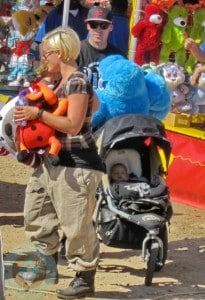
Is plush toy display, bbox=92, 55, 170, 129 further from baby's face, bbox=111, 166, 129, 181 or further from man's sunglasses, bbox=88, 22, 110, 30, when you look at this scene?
man's sunglasses, bbox=88, 22, 110, 30

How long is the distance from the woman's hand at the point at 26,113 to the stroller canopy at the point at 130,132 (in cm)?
96

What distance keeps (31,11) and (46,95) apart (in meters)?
6.44

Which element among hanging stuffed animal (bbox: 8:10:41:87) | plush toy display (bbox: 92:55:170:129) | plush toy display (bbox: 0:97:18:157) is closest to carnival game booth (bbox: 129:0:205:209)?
plush toy display (bbox: 92:55:170:129)

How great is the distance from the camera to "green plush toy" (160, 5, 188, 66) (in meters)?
8.50

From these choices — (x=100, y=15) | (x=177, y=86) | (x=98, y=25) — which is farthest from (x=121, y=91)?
(x=177, y=86)

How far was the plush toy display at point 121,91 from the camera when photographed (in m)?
6.08

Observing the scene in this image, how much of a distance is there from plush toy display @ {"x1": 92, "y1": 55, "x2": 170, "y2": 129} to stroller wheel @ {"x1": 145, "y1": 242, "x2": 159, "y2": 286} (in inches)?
41.0

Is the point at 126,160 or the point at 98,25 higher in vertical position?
the point at 98,25

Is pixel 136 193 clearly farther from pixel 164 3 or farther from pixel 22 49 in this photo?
pixel 22 49

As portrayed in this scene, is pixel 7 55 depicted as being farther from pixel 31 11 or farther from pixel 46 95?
pixel 46 95

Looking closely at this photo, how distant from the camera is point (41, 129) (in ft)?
16.5

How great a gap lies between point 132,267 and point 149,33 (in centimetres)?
316

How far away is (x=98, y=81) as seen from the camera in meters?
6.36

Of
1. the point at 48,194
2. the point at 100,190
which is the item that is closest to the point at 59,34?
the point at 48,194
